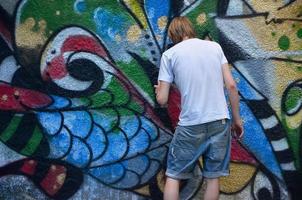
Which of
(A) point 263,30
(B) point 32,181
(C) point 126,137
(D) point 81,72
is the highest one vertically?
(A) point 263,30

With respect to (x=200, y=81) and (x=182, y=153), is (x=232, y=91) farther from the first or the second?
(x=182, y=153)

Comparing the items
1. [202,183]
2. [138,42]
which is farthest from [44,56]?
[202,183]

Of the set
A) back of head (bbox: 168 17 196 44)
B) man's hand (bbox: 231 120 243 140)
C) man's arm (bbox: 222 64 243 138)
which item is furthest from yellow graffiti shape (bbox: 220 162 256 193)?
back of head (bbox: 168 17 196 44)

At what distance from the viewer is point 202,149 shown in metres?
4.32

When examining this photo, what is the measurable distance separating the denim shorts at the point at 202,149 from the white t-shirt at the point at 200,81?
0.07 metres

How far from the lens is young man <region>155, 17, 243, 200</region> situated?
4.22m

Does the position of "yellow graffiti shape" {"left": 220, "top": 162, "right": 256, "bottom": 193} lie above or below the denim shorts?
below

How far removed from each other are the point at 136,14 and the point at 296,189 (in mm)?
2111

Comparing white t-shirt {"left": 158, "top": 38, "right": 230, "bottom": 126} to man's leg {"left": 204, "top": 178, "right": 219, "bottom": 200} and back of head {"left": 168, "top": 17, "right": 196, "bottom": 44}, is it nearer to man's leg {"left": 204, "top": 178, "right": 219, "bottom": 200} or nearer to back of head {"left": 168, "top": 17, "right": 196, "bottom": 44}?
back of head {"left": 168, "top": 17, "right": 196, "bottom": 44}

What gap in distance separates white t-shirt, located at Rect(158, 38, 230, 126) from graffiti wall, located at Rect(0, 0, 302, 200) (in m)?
0.64

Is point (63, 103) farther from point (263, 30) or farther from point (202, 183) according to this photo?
point (263, 30)

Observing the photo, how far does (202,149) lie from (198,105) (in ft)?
1.17

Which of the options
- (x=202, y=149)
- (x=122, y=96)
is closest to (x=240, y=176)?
(x=202, y=149)

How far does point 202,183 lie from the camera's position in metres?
4.93
